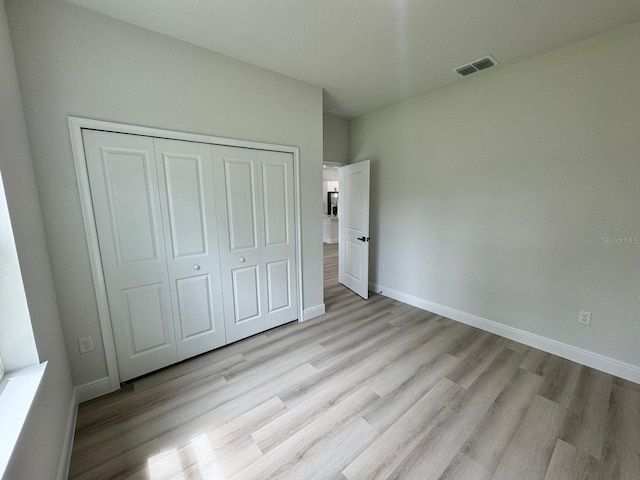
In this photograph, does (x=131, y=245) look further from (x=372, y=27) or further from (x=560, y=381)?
(x=560, y=381)

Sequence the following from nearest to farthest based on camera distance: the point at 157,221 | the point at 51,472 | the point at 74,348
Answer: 1. the point at 51,472
2. the point at 74,348
3. the point at 157,221

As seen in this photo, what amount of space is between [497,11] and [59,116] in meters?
3.03

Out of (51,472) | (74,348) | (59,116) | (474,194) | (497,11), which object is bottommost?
(51,472)

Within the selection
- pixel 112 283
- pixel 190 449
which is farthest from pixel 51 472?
pixel 112 283

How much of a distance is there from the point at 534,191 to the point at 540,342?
146cm

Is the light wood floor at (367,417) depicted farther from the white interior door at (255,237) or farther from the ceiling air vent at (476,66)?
the ceiling air vent at (476,66)

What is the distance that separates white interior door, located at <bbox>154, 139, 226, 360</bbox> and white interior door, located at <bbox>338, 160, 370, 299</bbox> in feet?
6.75

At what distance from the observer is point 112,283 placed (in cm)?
193

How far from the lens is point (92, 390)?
192 cm

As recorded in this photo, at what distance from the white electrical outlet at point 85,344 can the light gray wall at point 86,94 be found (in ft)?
0.11

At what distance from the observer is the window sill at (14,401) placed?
2.82 ft

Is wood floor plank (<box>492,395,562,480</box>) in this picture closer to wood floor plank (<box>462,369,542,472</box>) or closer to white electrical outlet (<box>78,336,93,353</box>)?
wood floor plank (<box>462,369,542,472</box>)

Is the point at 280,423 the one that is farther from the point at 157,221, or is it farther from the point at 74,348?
the point at 157,221

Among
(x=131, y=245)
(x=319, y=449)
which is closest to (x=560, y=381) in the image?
(x=319, y=449)
